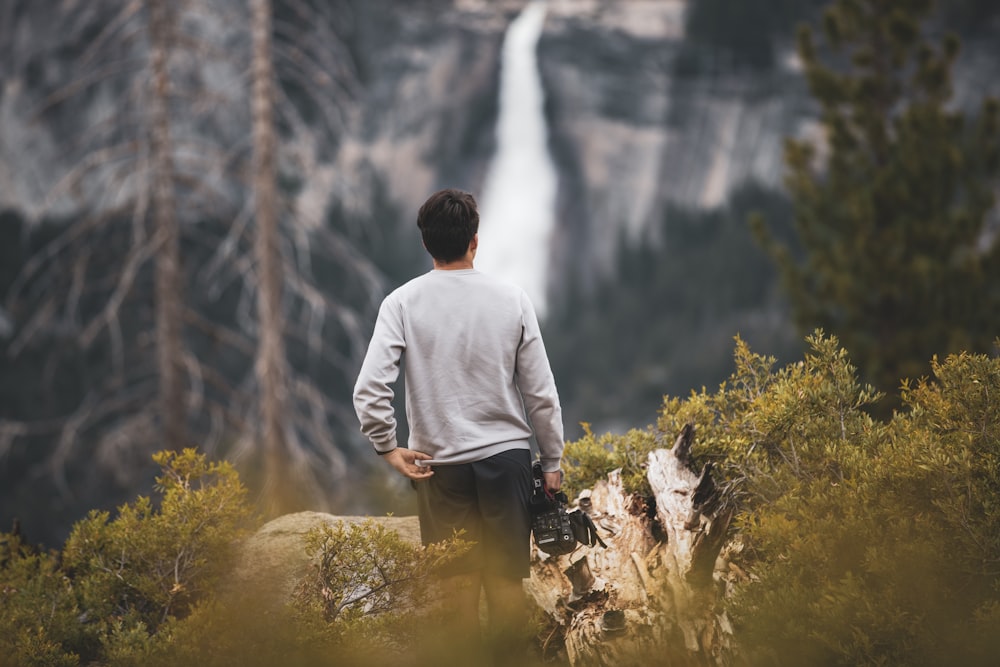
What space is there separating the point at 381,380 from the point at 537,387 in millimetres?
498

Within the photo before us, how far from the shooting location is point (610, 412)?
48.9 m

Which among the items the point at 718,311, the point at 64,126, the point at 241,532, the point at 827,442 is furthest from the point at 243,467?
the point at 718,311

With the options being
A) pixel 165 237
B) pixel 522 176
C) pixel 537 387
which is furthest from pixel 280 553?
pixel 522 176

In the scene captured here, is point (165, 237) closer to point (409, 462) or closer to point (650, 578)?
point (409, 462)

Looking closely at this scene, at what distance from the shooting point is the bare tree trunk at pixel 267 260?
9.02 m

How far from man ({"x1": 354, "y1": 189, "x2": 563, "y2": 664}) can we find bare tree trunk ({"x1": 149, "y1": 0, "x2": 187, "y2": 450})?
6.58 meters

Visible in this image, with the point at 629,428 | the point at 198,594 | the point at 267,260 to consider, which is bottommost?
the point at 629,428

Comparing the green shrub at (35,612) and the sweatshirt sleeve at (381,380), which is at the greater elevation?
the sweatshirt sleeve at (381,380)

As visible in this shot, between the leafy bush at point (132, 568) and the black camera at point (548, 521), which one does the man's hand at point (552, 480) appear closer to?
the black camera at point (548, 521)

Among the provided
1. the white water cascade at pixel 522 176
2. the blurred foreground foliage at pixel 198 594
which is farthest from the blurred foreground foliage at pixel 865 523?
the white water cascade at pixel 522 176

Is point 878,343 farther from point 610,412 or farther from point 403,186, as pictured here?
point 403,186

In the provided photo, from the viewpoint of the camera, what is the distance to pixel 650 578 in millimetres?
3588

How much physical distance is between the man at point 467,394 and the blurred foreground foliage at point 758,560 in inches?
6.6

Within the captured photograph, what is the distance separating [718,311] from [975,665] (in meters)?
49.4
